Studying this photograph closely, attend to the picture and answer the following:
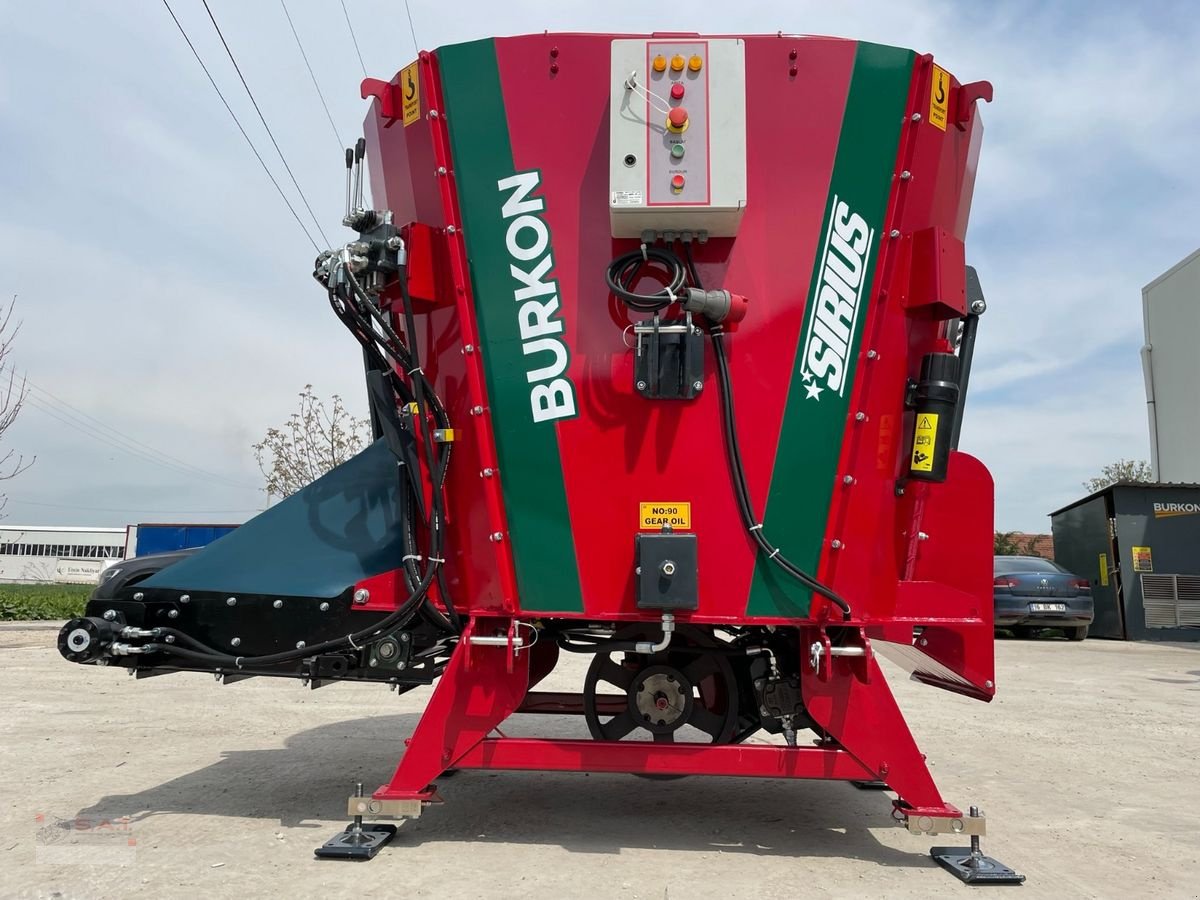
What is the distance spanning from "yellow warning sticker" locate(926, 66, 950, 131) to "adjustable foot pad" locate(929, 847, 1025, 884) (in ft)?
9.23

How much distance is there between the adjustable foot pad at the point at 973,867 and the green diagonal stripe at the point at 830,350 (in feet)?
3.46

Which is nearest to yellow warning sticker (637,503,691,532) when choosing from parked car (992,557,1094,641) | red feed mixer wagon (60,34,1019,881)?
red feed mixer wagon (60,34,1019,881)

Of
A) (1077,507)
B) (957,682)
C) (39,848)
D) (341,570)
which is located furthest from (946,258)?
(1077,507)

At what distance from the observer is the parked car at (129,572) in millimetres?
3784

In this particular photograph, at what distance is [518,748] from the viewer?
3.48 meters

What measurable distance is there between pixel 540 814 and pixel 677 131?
296 cm

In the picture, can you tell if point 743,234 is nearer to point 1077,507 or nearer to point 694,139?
point 694,139

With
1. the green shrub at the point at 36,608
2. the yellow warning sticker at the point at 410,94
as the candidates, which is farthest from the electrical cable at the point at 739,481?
the green shrub at the point at 36,608

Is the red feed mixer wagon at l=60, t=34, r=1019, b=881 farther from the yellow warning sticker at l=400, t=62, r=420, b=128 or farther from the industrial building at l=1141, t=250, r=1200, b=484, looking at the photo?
the industrial building at l=1141, t=250, r=1200, b=484

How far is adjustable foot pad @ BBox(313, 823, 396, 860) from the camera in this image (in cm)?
322

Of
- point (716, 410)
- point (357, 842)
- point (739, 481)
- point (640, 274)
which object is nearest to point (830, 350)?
point (716, 410)

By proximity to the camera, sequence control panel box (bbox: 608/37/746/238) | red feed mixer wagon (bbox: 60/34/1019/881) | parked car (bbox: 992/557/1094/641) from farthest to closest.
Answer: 1. parked car (bbox: 992/557/1094/641)
2. red feed mixer wagon (bbox: 60/34/1019/881)
3. control panel box (bbox: 608/37/746/238)

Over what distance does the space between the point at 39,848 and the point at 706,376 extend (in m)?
3.10
